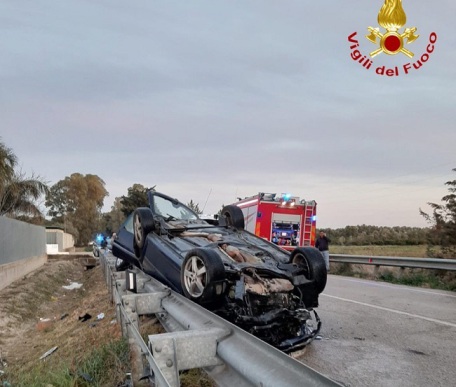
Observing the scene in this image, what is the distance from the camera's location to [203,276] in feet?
16.9

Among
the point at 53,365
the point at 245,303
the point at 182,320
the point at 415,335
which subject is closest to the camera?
the point at 182,320

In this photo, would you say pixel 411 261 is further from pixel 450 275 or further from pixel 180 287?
pixel 180 287

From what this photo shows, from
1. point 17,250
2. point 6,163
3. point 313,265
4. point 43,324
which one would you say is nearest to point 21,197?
point 6,163

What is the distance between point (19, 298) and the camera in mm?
13164

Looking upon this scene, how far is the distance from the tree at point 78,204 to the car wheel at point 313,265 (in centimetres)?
6878

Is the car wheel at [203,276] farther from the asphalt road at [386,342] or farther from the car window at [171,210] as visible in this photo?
the car window at [171,210]

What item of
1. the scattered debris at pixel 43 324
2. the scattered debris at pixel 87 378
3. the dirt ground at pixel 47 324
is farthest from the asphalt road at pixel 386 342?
the scattered debris at pixel 43 324

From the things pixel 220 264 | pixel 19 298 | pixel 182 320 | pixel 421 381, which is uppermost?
pixel 220 264

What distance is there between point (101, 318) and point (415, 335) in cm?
492

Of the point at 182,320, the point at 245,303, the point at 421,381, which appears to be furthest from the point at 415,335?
the point at 182,320

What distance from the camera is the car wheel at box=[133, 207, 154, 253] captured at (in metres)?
7.05

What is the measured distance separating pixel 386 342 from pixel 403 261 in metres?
8.96

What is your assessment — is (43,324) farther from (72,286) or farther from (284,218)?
(284,218)

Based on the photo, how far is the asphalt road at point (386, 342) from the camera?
14.9ft
